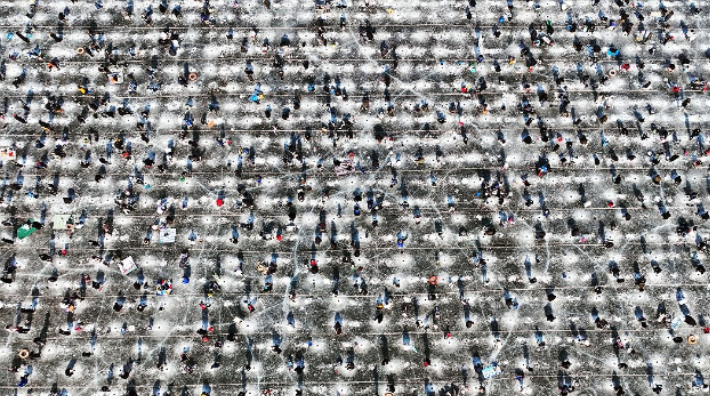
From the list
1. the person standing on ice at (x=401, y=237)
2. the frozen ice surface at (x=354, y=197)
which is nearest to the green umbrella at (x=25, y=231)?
the frozen ice surface at (x=354, y=197)

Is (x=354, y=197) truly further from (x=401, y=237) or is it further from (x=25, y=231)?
(x=25, y=231)

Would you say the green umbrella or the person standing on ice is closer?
the green umbrella

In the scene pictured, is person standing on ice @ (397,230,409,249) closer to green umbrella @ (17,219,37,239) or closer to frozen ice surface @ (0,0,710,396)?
frozen ice surface @ (0,0,710,396)

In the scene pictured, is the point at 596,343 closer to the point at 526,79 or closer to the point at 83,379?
the point at 526,79

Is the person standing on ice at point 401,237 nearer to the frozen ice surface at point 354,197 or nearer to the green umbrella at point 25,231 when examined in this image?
the frozen ice surface at point 354,197

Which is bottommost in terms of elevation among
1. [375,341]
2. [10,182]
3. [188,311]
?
[375,341]

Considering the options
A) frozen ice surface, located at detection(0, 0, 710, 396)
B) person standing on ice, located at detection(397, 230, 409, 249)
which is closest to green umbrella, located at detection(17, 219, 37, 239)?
frozen ice surface, located at detection(0, 0, 710, 396)

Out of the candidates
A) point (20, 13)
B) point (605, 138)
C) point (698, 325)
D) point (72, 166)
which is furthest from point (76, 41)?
point (698, 325)

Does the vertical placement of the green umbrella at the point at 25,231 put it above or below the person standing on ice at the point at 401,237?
above
